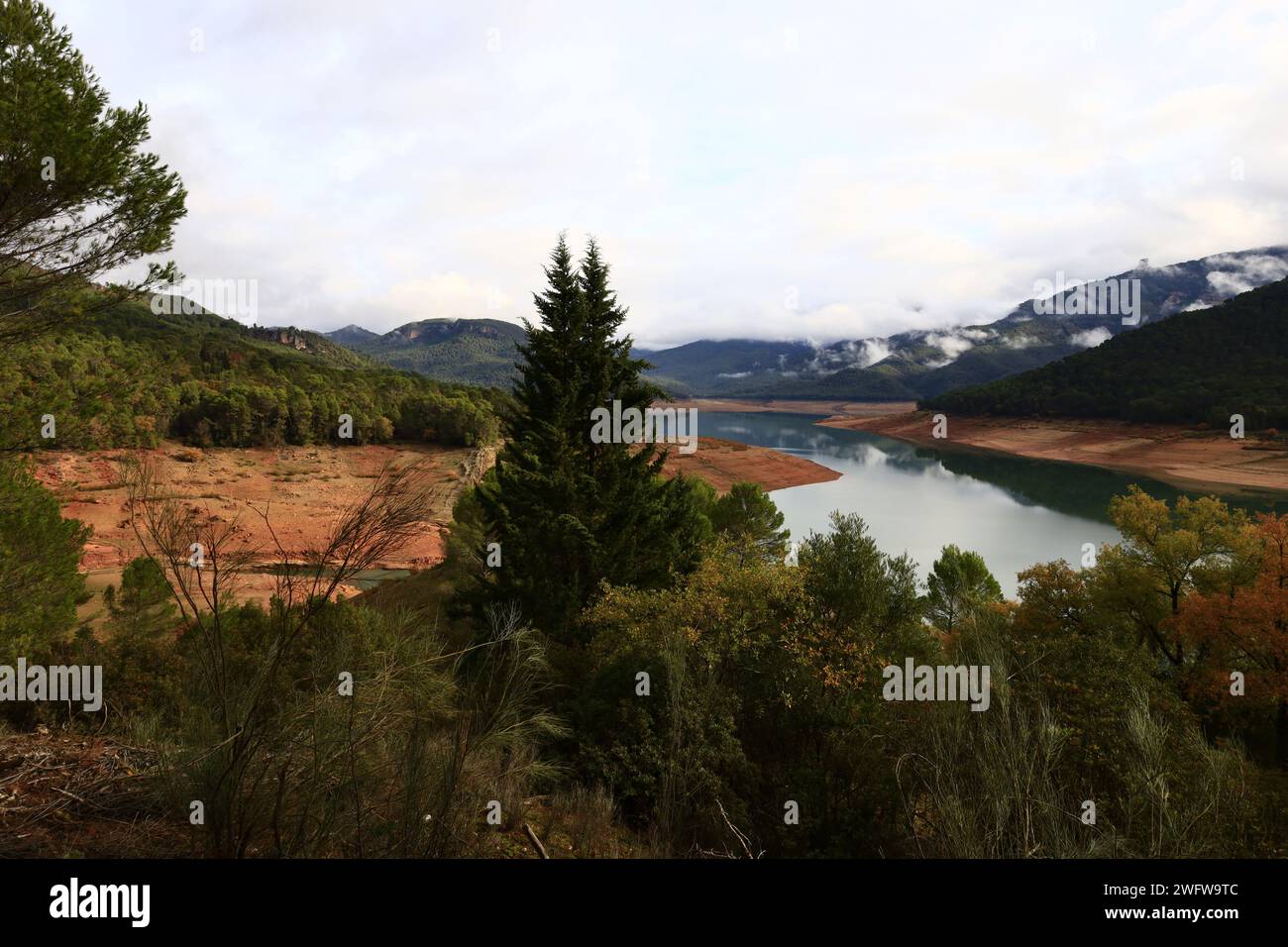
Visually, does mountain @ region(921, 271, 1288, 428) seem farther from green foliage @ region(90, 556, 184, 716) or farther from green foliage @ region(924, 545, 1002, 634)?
green foliage @ region(90, 556, 184, 716)

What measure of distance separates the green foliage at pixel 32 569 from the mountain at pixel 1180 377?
102 meters

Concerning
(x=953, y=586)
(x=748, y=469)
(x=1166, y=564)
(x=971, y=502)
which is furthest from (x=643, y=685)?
(x=748, y=469)

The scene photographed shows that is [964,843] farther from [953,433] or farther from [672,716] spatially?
[953,433]

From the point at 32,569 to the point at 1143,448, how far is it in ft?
332

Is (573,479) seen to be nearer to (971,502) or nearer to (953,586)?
→ (953,586)

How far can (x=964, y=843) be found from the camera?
205 inches

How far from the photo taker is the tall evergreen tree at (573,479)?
15688 mm

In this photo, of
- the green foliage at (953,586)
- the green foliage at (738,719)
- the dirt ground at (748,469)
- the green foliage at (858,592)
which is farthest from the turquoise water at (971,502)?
the green foliage at (738,719)

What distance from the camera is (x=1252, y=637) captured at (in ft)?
51.0

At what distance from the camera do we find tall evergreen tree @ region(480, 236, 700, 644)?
15.7 meters

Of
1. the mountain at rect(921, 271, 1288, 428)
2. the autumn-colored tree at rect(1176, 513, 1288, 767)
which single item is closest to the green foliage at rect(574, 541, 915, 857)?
the autumn-colored tree at rect(1176, 513, 1288, 767)
